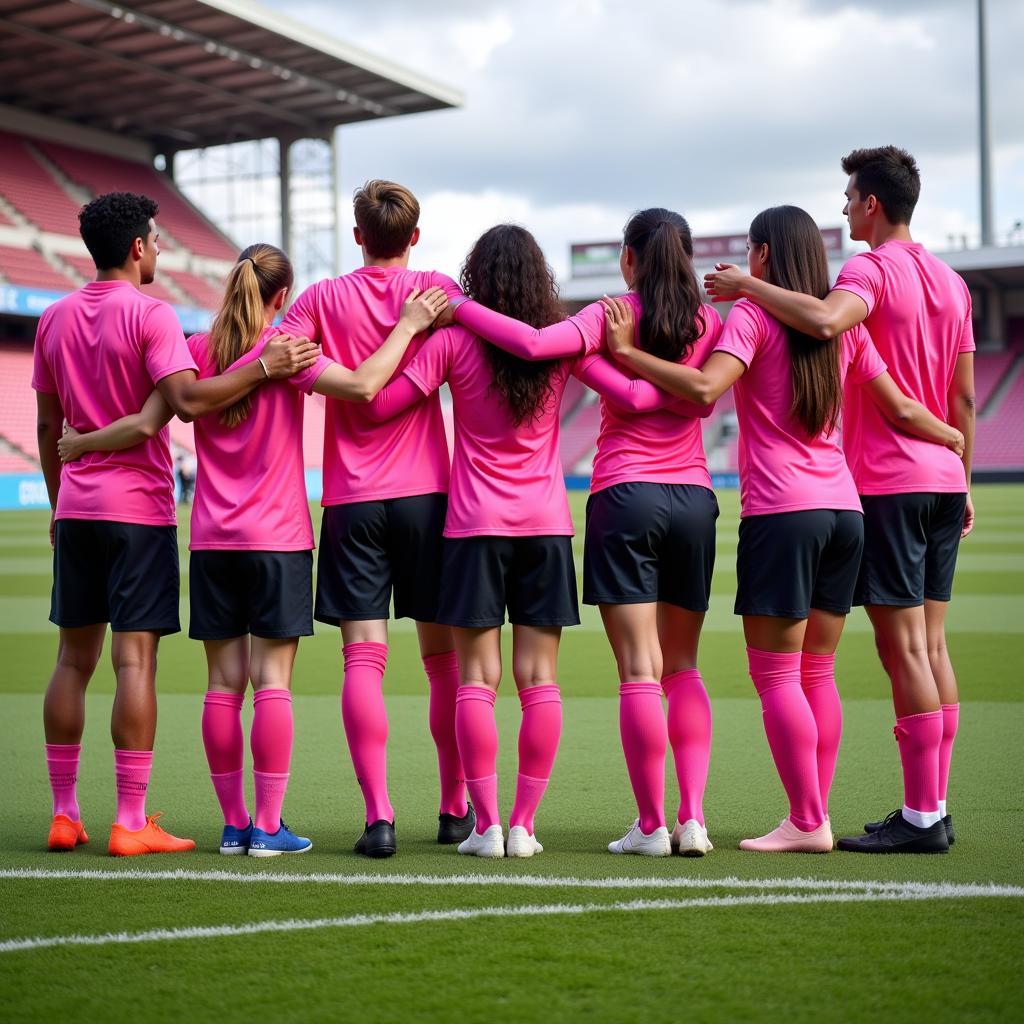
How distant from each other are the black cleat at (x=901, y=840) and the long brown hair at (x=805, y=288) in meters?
1.25

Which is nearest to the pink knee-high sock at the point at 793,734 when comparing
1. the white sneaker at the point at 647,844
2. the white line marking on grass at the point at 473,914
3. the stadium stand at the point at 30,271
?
the white sneaker at the point at 647,844

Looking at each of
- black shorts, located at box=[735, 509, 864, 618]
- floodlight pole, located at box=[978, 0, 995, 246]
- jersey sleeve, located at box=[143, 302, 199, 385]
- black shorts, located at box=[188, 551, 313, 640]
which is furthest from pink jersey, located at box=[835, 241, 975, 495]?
floodlight pole, located at box=[978, 0, 995, 246]

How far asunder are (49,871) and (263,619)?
0.98m

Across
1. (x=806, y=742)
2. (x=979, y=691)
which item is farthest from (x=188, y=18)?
(x=806, y=742)

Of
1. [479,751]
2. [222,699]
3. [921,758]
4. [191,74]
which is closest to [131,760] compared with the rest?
[222,699]

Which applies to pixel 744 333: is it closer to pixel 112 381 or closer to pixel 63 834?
pixel 112 381

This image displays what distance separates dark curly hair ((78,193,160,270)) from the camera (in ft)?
14.3

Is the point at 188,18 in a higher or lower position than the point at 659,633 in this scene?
higher

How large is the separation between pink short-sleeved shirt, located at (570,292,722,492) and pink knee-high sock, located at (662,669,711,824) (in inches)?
25.4

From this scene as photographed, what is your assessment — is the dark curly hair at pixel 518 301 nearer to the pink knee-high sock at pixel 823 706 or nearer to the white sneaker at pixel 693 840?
the pink knee-high sock at pixel 823 706

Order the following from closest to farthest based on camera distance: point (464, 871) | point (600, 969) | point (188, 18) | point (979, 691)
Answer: point (600, 969), point (464, 871), point (979, 691), point (188, 18)

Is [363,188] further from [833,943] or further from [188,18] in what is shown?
[188,18]

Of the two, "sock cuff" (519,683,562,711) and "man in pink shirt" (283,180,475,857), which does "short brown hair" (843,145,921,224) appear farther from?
"sock cuff" (519,683,562,711)

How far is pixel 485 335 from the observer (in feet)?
13.4
